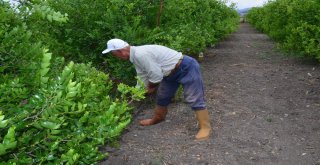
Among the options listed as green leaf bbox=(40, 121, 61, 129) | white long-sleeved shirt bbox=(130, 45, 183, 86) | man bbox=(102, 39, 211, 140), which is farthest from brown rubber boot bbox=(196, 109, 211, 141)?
green leaf bbox=(40, 121, 61, 129)

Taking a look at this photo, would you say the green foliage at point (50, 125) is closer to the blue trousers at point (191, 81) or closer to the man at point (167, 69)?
the man at point (167, 69)

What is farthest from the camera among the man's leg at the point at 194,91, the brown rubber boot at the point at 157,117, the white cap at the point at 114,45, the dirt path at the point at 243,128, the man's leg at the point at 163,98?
the brown rubber boot at the point at 157,117

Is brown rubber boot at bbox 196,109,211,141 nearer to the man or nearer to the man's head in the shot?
the man

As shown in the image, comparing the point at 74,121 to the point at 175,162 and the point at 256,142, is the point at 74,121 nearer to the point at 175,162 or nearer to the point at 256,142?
the point at 175,162

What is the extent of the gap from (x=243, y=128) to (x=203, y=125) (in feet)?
2.18

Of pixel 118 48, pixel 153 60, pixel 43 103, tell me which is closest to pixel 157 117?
pixel 153 60

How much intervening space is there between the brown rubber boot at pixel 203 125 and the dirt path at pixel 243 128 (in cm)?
9

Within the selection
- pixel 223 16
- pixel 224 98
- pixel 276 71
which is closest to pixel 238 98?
pixel 224 98

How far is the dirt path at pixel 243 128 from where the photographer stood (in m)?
4.47

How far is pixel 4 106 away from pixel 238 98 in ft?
16.8

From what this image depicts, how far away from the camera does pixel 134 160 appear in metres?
4.44

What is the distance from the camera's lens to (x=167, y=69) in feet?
15.8

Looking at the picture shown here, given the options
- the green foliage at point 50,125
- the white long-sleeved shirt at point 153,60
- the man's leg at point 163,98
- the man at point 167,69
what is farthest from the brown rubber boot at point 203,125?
the green foliage at point 50,125

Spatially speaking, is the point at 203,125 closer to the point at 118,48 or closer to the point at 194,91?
the point at 194,91
